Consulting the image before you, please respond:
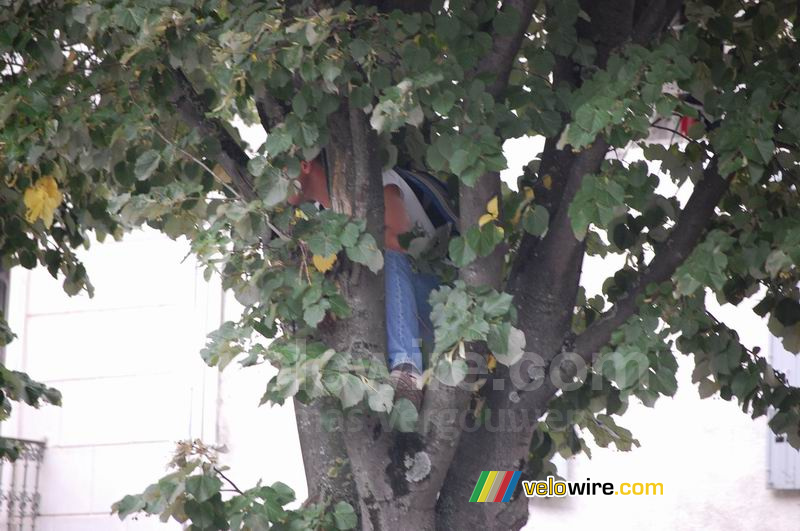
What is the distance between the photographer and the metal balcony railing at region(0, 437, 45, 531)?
8.59 m

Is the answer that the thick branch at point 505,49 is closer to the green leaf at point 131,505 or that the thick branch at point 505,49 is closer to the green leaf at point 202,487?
the green leaf at point 202,487

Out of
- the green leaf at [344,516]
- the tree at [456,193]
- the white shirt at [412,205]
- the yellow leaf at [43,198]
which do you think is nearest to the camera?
the tree at [456,193]

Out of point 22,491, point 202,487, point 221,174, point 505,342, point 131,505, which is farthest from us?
point 22,491

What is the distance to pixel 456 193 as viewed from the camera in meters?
3.96

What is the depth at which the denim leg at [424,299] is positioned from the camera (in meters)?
3.83

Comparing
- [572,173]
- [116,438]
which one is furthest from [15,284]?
[572,173]

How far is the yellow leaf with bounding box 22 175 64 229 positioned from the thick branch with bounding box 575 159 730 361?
6.41ft

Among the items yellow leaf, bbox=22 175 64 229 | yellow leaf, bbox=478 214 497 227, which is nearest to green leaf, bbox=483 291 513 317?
yellow leaf, bbox=478 214 497 227

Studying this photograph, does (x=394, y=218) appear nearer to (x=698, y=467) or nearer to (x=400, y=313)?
(x=400, y=313)

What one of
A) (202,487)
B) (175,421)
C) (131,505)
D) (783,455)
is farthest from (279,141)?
(175,421)

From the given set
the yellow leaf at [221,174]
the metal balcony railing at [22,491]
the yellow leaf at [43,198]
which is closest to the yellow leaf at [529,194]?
the yellow leaf at [221,174]

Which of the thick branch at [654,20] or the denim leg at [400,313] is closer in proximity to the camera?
the denim leg at [400,313]

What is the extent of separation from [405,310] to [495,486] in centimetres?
58

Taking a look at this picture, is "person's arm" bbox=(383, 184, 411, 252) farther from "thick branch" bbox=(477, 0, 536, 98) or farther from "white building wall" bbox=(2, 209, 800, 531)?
"white building wall" bbox=(2, 209, 800, 531)
